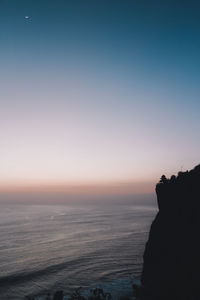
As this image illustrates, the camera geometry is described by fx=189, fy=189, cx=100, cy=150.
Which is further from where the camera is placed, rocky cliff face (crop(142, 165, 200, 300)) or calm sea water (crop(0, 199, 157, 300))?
calm sea water (crop(0, 199, 157, 300))

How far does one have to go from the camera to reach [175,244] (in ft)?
90.3

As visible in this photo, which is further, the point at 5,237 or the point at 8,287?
the point at 5,237

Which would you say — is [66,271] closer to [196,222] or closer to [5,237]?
[196,222]

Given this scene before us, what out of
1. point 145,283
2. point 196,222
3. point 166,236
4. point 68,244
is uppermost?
point 196,222

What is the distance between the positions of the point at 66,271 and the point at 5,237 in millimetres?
65993

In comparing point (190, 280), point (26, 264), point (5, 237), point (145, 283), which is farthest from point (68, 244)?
point (190, 280)

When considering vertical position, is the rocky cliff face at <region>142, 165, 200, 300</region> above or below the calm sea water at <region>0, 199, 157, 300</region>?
above

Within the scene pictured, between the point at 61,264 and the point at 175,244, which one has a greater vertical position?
the point at 175,244

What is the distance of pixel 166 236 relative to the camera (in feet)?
98.6

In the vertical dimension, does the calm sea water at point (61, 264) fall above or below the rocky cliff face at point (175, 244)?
below

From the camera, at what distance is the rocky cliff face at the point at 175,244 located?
23.9 meters

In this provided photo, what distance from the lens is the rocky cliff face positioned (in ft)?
78.5

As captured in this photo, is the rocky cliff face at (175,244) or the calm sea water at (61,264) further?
the calm sea water at (61,264)

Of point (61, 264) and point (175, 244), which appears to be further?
point (61, 264)
